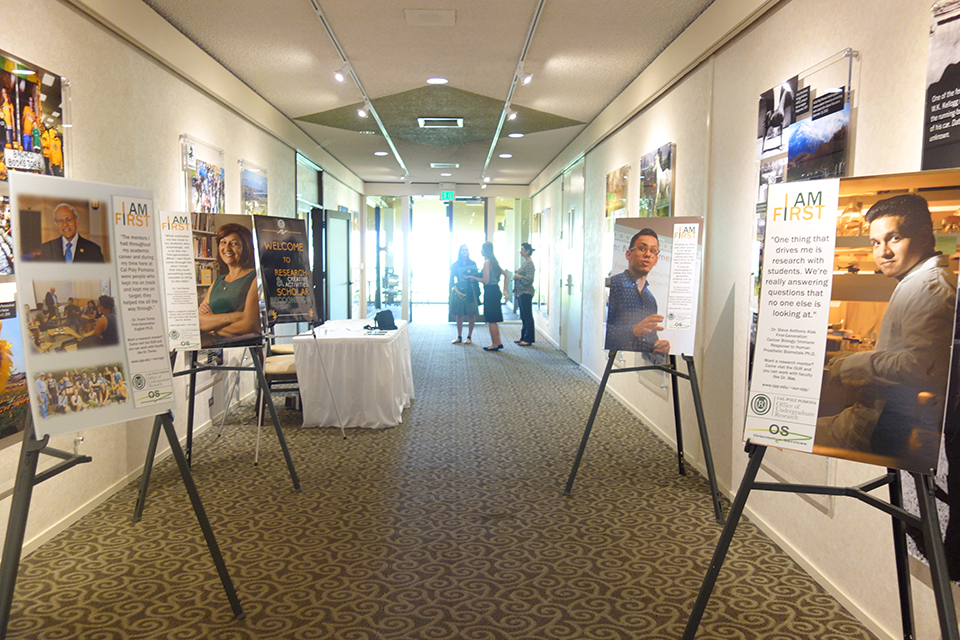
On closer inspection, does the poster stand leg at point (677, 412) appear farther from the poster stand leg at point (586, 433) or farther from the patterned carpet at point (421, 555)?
the poster stand leg at point (586, 433)

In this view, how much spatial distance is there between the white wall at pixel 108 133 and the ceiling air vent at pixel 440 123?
2.94 m

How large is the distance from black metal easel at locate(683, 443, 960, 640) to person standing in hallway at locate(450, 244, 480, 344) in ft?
29.9

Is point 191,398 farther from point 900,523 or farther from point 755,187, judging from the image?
point 900,523

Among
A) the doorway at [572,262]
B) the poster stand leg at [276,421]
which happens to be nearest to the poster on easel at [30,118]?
the poster stand leg at [276,421]

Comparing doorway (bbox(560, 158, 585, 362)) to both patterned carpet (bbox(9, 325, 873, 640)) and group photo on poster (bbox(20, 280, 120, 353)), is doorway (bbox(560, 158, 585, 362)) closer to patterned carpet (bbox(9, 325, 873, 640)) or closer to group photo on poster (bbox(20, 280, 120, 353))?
patterned carpet (bbox(9, 325, 873, 640))

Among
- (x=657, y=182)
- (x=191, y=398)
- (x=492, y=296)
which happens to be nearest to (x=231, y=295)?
(x=191, y=398)

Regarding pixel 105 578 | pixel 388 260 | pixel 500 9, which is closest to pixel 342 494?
pixel 105 578

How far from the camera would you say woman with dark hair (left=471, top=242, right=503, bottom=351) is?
10.5m

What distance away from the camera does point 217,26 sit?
4.88 metres

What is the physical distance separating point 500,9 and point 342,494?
342 centimetres

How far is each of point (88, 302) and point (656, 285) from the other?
120 inches

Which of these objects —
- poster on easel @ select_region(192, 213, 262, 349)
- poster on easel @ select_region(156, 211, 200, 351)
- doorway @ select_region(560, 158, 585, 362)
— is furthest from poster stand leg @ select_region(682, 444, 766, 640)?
doorway @ select_region(560, 158, 585, 362)

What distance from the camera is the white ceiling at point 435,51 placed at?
4.51 m

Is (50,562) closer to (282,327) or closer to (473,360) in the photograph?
(282,327)
